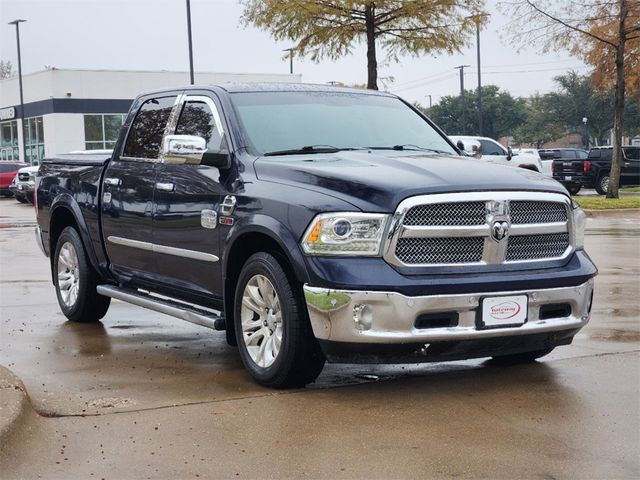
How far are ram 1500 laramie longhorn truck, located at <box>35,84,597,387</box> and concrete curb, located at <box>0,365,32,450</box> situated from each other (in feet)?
4.61

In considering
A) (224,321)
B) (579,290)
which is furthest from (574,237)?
(224,321)

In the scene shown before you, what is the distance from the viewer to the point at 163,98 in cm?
821

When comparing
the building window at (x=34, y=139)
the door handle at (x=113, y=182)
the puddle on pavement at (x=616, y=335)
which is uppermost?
the building window at (x=34, y=139)

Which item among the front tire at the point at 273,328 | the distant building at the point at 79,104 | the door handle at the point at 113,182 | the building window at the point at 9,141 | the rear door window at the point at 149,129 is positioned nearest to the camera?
the front tire at the point at 273,328

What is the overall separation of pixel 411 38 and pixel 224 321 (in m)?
24.7

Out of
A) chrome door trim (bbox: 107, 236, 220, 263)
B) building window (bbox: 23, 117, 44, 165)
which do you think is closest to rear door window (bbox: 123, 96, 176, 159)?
chrome door trim (bbox: 107, 236, 220, 263)

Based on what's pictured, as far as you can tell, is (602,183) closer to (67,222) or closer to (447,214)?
(67,222)

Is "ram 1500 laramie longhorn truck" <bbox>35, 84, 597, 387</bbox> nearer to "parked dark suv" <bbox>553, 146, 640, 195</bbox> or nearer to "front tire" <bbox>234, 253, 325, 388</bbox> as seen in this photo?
"front tire" <bbox>234, 253, 325, 388</bbox>

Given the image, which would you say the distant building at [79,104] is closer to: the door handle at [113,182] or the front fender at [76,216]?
the front fender at [76,216]

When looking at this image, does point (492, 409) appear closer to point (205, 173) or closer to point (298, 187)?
point (298, 187)

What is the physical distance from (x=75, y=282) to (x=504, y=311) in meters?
4.39

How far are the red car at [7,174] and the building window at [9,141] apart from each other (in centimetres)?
2425

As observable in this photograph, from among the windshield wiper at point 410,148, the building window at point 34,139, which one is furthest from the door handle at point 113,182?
the building window at point 34,139

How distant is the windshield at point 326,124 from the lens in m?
7.09
